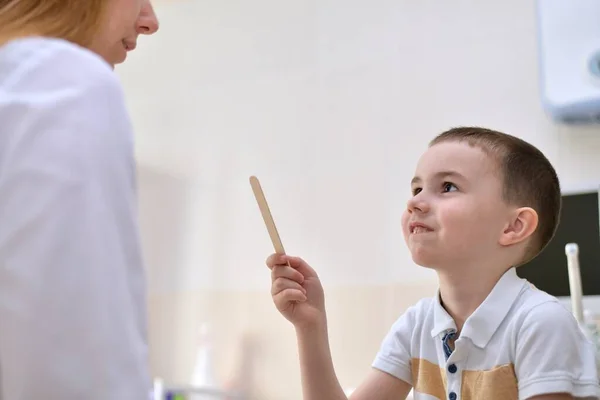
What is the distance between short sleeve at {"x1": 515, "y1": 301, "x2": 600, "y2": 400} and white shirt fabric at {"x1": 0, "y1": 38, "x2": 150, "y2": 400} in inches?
17.6

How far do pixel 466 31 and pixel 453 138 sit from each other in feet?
2.76

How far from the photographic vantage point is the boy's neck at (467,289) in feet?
2.73

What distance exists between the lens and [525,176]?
2.86ft

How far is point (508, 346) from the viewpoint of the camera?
2.52 ft

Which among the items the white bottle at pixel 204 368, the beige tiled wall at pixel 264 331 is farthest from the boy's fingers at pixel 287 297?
the white bottle at pixel 204 368

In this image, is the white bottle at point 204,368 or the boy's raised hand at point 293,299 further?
the white bottle at point 204,368

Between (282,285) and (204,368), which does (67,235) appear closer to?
(282,285)

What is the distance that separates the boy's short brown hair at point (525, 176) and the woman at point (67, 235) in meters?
0.54

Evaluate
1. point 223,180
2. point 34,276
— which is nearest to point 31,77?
point 34,276

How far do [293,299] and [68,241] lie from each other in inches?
19.1

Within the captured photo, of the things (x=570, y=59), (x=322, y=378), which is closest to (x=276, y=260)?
(x=322, y=378)

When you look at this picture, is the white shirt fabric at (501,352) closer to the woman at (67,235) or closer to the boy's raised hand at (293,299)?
the boy's raised hand at (293,299)

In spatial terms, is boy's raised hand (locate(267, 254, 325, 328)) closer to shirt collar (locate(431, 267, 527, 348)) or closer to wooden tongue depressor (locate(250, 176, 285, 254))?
wooden tongue depressor (locate(250, 176, 285, 254))

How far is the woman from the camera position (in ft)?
1.27
